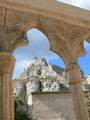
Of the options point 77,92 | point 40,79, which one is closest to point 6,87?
point 77,92

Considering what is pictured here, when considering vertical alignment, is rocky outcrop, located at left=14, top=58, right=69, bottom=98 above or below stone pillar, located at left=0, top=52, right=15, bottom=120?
above

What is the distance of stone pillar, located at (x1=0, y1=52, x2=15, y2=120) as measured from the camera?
4.41 meters

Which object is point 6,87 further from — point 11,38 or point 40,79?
point 40,79

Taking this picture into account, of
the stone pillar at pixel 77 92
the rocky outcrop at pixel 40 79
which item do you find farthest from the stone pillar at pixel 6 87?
the rocky outcrop at pixel 40 79

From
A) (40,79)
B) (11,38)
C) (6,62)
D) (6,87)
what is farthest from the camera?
(40,79)

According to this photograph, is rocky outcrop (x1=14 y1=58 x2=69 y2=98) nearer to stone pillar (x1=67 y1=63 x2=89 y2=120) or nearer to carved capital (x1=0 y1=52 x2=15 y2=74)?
stone pillar (x1=67 y1=63 x2=89 y2=120)

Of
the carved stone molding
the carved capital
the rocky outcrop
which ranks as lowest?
the carved capital

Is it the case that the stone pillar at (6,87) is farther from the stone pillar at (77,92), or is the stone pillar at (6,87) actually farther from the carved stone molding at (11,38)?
the stone pillar at (77,92)

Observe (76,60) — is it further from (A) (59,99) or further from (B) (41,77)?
(B) (41,77)

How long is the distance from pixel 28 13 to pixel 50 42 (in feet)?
2.35

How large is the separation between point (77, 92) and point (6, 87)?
1.36 metres

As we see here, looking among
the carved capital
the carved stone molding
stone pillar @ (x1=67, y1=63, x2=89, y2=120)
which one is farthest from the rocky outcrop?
the carved capital

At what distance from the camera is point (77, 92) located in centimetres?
515

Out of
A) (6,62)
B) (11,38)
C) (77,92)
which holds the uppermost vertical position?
(11,38)
